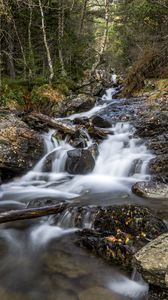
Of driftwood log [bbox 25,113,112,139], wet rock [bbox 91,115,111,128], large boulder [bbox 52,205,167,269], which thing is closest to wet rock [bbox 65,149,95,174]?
driftwood log [bbox 25,113,112,139]

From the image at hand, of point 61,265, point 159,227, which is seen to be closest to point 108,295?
point 61,265

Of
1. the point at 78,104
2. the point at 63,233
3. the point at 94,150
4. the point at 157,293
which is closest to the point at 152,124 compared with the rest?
the point at 94,150

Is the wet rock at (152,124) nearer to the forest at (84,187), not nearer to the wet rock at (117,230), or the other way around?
the forest at (84,187)

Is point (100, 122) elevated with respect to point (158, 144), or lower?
elevated

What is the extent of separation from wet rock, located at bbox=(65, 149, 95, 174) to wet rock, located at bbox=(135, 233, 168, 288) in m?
5.12

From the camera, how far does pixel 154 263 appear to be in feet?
12.7

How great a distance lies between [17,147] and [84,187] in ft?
7.53

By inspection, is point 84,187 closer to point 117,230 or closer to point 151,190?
point 151,190

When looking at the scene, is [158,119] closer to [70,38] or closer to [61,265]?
[61,265]

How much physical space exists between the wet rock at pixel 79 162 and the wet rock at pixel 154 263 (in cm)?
512

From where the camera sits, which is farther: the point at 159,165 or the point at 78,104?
the point at 78,104

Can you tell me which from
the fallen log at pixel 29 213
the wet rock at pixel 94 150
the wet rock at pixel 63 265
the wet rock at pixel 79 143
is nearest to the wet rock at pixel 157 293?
the wet rock at pixel 63 265

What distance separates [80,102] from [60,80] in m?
3.24

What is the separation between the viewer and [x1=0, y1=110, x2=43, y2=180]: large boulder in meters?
8.85
